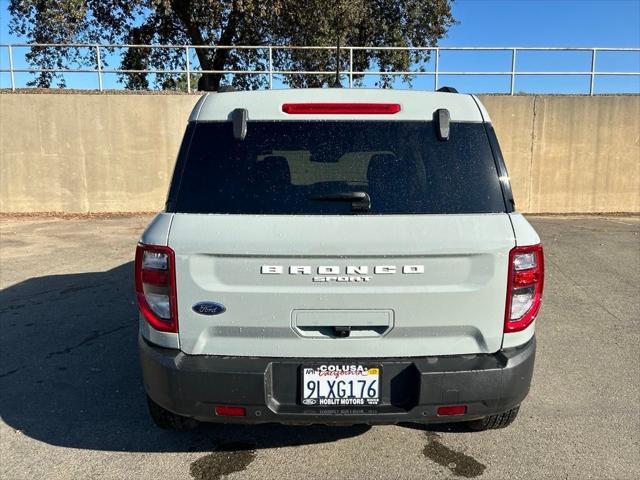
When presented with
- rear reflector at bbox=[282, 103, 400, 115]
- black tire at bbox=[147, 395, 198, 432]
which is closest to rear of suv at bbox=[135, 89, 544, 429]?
rear reflector at bbox=[282, 103, 400, 115]

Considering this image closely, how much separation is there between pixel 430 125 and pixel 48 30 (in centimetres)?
1825

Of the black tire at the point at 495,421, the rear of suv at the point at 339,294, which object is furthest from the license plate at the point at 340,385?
the black tire at the point at 495,421

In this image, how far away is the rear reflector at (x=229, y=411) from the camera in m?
2.34

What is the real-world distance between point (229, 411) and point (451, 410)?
1053 millimetres

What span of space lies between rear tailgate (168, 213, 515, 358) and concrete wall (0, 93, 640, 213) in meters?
12.3

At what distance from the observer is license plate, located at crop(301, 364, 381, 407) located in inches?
90.8

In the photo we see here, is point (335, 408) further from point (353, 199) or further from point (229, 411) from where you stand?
point (353, 199)

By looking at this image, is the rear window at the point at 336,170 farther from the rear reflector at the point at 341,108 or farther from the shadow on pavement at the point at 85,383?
the shadow on pavement at the point at 85,383

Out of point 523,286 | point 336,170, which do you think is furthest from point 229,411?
point 523,286

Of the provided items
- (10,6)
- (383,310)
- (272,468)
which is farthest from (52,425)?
(10,6)

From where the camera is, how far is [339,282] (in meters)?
2.28

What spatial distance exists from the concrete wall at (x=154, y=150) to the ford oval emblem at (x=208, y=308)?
1228 cm

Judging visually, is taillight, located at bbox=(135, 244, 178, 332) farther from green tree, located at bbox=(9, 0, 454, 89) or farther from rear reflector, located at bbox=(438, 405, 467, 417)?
green tree, located at bbox=(9, 0, 454, 89)

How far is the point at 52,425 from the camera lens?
3.22 metres
